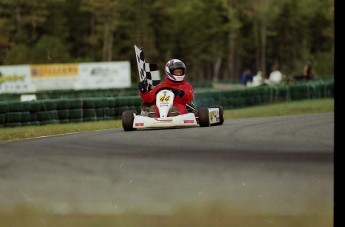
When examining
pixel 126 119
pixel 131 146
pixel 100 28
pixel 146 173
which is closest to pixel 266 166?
pixel 146 173

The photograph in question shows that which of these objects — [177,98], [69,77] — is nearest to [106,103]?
[177,98]

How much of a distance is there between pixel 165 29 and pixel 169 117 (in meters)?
21.7

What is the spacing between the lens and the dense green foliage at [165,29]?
86.8 ft

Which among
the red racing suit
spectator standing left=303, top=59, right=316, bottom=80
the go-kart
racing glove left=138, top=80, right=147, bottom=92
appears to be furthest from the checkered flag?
spectator standing left=303, top=59, right=316, bottom=80

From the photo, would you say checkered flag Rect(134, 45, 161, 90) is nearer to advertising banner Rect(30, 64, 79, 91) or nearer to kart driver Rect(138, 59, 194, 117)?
kart driver Rect(138, 59, 194, 117)

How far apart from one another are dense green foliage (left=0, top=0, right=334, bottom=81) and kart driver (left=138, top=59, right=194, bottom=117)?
383 inches

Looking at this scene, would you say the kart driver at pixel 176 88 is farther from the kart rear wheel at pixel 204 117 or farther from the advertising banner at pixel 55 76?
the advertising banner at pixel 55 76

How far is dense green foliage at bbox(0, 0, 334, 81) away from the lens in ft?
86.8

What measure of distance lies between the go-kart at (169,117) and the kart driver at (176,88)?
0.07 metres

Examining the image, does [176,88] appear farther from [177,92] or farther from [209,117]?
[209,117]

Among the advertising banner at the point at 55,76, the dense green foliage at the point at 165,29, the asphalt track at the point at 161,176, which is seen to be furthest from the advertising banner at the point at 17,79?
the asphalt track at the point at 161,176

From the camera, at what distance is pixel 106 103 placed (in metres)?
17.1

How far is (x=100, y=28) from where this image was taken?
33250mm

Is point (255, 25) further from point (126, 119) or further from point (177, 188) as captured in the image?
point (177, 188)
